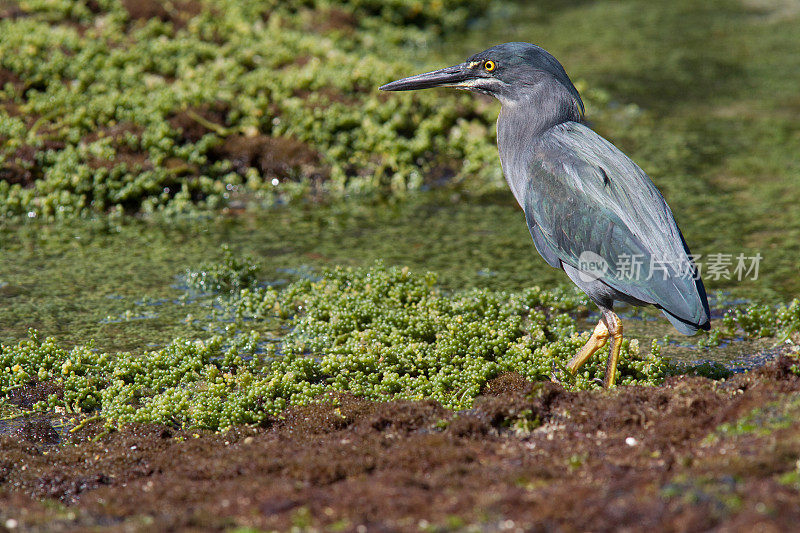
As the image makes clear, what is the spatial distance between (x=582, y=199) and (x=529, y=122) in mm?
640

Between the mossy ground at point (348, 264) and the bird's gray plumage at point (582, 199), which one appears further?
the bird's gray plumage at point (582, 199)

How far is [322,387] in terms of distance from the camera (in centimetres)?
458

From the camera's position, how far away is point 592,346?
15.2 ft

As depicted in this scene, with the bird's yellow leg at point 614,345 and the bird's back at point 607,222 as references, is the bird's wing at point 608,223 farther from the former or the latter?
the bird's yellow leg at point 614,345

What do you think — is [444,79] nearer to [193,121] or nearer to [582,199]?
[582,199]

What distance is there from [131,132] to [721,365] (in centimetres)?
563

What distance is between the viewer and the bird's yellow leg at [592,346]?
4.62 metres

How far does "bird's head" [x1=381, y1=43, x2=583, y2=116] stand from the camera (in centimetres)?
482

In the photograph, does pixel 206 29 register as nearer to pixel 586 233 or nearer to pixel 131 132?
pixel 131 132

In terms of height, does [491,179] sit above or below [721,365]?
above

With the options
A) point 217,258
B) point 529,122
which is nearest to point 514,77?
point 529,122

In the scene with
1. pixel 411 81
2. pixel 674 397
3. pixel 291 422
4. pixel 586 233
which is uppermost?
pixel 411 81

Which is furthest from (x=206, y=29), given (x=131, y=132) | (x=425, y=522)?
(x=425, y=522)

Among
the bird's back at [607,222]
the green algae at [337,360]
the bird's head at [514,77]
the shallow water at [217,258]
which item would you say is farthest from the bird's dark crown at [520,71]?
the shallow water at [217,258]
